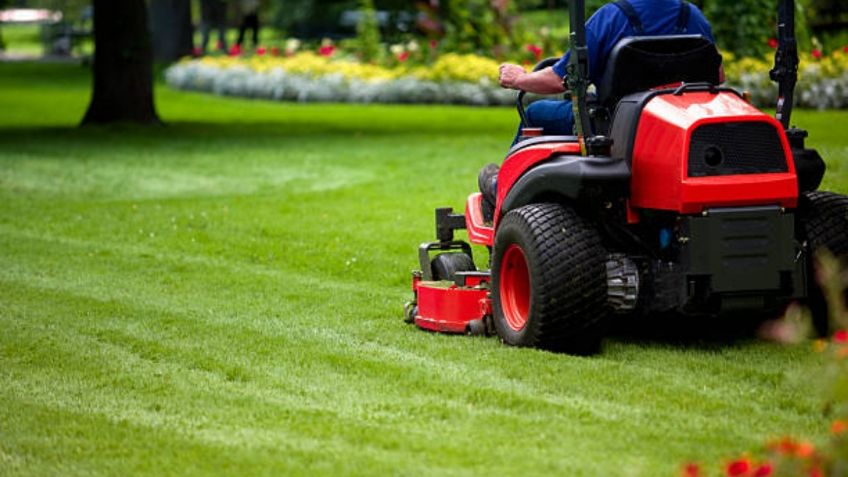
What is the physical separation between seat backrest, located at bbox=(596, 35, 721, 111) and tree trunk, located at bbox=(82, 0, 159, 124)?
1553 cm

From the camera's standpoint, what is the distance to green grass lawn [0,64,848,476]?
242 inches

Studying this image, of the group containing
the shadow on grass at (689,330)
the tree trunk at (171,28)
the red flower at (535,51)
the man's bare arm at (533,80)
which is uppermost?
the man's bare arm at (533,80)

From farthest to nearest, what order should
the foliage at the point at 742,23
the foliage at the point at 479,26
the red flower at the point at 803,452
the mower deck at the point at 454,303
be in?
1. the foliage at the point at 479,26
2. the foliage at the point at 742,23
3. the mower deck at the point at 454,303
4. the red flower at the point at 803,452

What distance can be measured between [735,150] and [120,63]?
53.3ft

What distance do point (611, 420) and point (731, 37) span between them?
16.3 metres

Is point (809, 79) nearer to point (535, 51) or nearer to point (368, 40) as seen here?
point (535, 51)

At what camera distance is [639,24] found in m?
8.12

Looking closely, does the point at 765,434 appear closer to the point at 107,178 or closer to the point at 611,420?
the point at 611,420

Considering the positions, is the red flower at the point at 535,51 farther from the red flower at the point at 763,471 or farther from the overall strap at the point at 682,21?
the red flower at the point at 763,471

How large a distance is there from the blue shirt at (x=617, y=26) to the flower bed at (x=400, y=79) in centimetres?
1208

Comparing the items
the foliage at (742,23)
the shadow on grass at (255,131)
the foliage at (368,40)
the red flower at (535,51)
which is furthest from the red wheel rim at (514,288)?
the foliage at (368,40)

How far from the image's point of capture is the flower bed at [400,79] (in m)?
20.1

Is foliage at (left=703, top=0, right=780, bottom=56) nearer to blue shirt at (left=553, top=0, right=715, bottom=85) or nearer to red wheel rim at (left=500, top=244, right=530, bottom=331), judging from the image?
blue shirt at (left=553, top=0, right=715, bottom=85)

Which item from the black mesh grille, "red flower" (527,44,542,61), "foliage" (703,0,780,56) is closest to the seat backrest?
the black mesh grille
